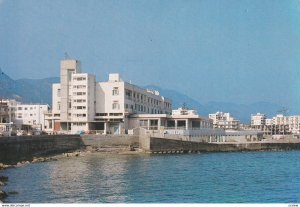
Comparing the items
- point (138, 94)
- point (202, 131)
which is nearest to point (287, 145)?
point (202, 131)

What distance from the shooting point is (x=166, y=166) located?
28.8 metres

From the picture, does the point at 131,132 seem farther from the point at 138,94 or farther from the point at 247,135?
the point at 247,135

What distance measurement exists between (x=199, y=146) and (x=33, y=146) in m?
15.2

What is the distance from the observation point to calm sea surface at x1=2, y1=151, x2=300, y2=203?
17.2 m

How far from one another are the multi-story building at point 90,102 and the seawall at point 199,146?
7.27 meters

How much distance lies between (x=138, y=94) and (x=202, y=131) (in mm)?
9781

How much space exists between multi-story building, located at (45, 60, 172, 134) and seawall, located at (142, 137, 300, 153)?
7.27 meters

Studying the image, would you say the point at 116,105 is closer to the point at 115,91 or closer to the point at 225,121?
the point at 115,91

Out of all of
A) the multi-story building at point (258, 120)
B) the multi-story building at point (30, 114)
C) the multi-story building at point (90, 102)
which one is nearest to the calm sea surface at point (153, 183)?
→ the multi-story building at point (90, 102)

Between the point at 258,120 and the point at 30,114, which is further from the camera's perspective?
the point at 258,120

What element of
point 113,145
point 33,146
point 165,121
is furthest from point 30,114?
point 33,146

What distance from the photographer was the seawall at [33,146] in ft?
105

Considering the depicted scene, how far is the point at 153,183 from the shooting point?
68.7 ft

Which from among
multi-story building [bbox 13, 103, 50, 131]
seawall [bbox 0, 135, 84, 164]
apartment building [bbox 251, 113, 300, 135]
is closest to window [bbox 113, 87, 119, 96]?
seawall [bbox 0, 135, 84, 164]
